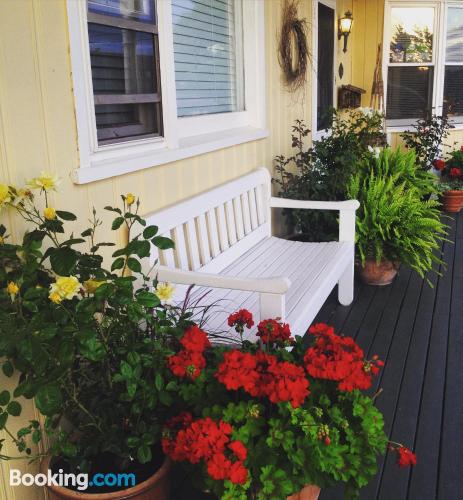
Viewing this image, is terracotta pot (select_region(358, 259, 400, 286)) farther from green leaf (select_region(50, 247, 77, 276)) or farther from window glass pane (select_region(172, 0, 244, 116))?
green leaf (select_region(50, 247, 77, 276))

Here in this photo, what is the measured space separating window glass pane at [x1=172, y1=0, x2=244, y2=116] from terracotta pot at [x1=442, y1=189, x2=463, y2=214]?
11.7 ft

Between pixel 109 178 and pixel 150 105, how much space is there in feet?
1.77

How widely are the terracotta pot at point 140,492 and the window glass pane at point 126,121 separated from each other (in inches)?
51.3

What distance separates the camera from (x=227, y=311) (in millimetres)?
2586

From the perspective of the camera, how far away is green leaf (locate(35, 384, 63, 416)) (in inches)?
55.1

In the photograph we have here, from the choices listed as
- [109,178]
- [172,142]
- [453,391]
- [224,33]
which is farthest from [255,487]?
[224,33]

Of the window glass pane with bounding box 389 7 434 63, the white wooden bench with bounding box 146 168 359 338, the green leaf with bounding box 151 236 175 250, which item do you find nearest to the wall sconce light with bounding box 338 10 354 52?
the window glass pane with bounding box 389 7 434 63

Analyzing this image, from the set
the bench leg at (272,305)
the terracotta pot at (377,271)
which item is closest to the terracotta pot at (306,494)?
the bench leg at (272,305)

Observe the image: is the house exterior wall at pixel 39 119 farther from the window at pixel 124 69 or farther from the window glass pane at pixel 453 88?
the window glass pane at pixel 453 88

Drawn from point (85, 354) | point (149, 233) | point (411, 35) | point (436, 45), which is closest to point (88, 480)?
point (85, 354)

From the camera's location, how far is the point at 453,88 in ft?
24.1

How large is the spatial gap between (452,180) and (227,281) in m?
5.47

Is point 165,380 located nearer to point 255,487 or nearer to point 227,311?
point 255,487

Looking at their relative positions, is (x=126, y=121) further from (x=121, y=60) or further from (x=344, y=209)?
(x=344, y=209)
